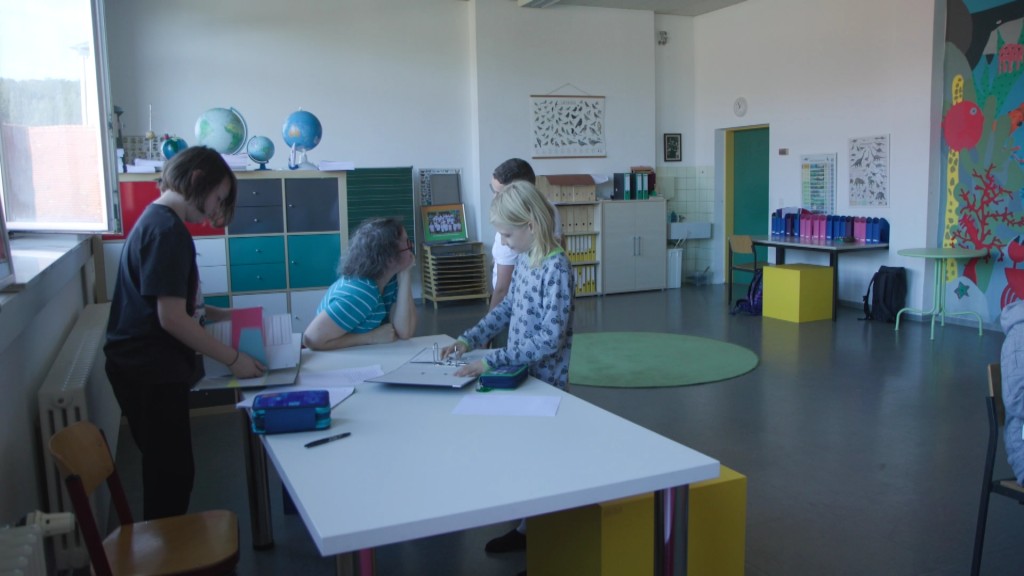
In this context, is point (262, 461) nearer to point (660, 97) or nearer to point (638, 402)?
point (638, 402)

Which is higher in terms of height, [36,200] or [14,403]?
[36,200]

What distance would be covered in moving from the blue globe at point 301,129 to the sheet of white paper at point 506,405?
155 inches

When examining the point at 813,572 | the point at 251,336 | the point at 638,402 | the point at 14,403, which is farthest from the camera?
the point at 638,402

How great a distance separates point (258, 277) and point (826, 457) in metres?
4.15

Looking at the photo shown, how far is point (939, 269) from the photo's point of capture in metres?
7.34

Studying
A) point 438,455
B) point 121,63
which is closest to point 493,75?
point 121,63

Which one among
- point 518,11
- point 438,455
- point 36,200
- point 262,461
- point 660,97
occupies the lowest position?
point 262,461

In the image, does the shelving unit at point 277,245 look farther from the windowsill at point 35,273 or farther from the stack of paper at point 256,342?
the stack of paper at point 256,342

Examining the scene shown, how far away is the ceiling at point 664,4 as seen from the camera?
970 cm

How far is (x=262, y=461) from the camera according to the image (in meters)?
2.96

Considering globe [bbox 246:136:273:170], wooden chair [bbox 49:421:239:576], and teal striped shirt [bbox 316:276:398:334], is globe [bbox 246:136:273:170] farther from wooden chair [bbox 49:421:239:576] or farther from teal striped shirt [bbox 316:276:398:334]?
wooden chair [bbox 49:421:239:576]

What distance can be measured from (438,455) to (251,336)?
106cm

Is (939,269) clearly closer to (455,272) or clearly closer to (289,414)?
(455,272)

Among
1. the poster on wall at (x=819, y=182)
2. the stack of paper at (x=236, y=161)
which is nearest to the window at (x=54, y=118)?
the stack of paper at (x=236, y=161)
